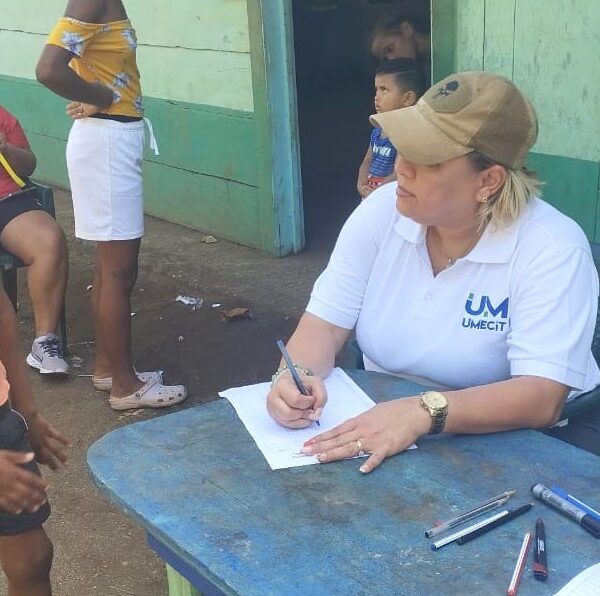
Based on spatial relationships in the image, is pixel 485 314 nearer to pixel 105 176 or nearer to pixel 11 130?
pixel 105 176

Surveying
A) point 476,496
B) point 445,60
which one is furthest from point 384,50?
point 476,496

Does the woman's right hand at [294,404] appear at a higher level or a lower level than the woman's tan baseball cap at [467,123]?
lower

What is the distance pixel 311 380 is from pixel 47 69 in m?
2.02

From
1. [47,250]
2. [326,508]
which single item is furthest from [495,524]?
[47,250]

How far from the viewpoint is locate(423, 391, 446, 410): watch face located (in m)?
1.92

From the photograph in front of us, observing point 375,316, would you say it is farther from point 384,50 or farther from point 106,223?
point 384,50

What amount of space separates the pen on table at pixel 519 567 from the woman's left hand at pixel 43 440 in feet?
4.53

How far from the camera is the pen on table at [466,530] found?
154 cm

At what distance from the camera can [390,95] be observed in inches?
168

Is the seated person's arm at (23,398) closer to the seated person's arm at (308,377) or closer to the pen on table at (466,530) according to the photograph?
the seated person's arm at (308,377)

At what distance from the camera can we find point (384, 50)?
461 centimetres

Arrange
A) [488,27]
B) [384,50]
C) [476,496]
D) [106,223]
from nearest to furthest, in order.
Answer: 1. [476,496]
2. [106,223]
3. [488,27]
4. [384,50]

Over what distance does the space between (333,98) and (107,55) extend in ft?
29.3

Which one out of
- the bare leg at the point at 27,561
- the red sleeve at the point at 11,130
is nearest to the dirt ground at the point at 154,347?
the bare leg at the point at 27,561
